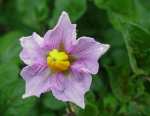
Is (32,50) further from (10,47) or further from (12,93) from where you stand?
(10,47)

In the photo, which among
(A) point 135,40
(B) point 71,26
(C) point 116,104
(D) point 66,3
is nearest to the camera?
(B) point 71,26

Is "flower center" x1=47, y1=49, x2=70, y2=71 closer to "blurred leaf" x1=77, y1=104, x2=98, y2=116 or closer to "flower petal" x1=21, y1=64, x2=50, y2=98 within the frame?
"flower petal" x1=21, y1=64, x2=50, y2=98

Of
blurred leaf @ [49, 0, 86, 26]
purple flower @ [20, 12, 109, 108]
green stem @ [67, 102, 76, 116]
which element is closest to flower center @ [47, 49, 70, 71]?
purple flower @ [20, 12, 109, 108]

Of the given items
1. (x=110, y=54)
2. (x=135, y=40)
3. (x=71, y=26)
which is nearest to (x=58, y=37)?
(x=71, y=26)

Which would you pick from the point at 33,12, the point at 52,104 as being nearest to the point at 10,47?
the point at 33,12

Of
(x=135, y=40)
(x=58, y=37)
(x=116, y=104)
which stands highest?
(x=58, y=37)

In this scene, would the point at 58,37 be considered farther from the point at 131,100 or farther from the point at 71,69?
the point at 131,100

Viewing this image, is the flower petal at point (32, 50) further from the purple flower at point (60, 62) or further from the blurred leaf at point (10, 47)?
the blurred leaf at point (10, 47)
